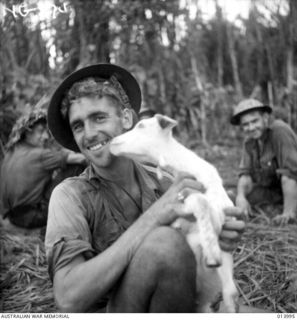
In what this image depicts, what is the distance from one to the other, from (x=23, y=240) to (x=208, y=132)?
12.9ft

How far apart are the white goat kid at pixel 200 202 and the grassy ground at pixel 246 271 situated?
75 centimetres

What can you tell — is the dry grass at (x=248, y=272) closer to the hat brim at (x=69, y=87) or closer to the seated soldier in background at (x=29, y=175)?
the seated soldier in background at (x=29, y=175)

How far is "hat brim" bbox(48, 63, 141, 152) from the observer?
1.76m

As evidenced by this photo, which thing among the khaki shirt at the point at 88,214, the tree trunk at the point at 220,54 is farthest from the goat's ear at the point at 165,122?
the tree trunk at the point at 220,54

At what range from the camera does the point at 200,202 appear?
1.38 meters

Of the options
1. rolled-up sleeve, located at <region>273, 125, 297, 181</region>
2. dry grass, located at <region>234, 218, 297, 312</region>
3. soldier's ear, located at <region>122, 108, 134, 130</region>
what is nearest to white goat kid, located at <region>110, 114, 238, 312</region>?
soldier's ear, located at <region>122, 108, 134, 130</region>

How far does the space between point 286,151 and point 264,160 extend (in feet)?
1.15

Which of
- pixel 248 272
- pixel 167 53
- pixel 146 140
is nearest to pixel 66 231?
pixel 146 140

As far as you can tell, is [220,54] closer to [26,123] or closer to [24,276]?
[26,123]

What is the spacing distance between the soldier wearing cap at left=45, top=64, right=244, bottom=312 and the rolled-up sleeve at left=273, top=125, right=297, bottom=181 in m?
2.39

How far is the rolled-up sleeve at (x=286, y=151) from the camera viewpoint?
385 cm

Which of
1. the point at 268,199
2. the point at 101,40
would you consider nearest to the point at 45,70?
the point at 101,40

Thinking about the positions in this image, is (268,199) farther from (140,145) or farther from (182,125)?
(140,145)

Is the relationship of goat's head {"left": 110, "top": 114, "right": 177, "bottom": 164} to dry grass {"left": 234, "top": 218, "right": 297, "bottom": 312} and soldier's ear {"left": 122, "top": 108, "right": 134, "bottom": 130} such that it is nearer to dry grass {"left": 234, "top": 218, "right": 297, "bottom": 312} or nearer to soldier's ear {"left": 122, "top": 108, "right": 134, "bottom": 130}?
soldier's ear {"left": 122, "top": 108, "right": 134, "bottom": 130}
